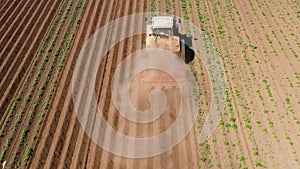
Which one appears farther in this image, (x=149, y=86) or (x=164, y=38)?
(x=164, y=38)

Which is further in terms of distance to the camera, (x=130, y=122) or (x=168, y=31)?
(x=168, y=31)

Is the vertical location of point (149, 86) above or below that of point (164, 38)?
below

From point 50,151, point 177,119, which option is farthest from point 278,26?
point 50,151

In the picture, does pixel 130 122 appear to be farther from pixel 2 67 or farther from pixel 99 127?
pixel 2 67

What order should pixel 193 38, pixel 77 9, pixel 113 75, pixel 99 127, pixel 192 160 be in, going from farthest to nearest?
1. pixel 77 9
2. pixel 193 38
3. pixel 113 75
4. pixel 99 127
5. pixel 192 160

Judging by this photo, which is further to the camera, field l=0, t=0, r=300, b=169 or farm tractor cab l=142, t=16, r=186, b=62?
farm tractor cab l=142, t=16, r=186, b=62

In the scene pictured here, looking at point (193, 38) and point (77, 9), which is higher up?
point (77, 9)

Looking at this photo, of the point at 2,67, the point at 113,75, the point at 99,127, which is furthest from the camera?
the point at 2,67

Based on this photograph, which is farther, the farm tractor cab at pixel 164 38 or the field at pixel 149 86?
the farm tractor cab at pixel 164 38
